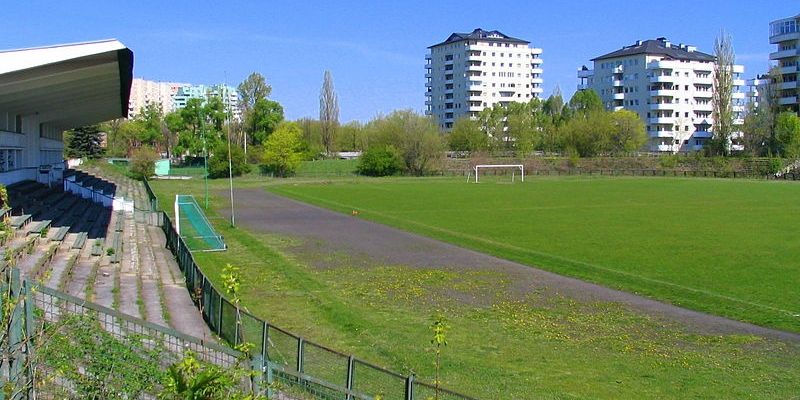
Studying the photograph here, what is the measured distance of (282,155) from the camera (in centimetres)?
9444

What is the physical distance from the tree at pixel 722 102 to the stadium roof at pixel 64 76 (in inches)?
3618

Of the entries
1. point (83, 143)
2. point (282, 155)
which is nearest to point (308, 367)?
point (282, 155)

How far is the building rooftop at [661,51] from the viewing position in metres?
137

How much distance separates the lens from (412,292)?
68.8 ft

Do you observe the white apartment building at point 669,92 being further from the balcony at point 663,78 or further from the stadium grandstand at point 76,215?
the stadium grandstand at point 76,215

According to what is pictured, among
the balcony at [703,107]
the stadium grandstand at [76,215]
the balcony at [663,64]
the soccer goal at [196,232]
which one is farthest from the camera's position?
the balcony at [703,107]

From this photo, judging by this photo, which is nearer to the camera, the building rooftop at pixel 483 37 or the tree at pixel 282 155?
the tree at pixel 282 155

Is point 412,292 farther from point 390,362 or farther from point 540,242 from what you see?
point 540,242

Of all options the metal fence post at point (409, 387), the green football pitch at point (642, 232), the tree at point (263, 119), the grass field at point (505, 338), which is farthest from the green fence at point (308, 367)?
the tree at point (263, 119)

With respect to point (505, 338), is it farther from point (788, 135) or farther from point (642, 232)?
point (788, 135)

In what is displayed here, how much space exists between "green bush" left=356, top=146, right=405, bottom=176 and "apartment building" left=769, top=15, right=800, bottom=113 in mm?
60231

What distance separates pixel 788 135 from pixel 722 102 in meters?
13.2

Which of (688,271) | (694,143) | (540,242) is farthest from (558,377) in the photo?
(694,143)

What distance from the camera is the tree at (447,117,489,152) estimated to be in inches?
4806
